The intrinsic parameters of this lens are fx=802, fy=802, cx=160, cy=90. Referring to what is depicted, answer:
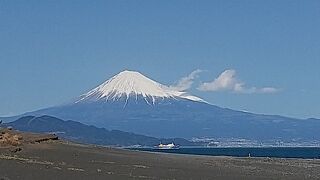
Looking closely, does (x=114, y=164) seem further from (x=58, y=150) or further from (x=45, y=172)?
(x=45, y=172)

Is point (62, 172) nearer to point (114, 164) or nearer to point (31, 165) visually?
point (31, 165)

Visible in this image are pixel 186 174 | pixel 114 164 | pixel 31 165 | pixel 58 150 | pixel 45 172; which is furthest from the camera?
pixel 58 150

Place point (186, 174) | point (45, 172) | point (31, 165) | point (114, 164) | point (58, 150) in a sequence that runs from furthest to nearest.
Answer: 1. point (58, 150)
2. point (114, 164)
3. point (186, 174)
4. point (31, 165)
5. point (45, 172)

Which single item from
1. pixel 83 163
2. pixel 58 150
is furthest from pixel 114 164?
pixel 58 150

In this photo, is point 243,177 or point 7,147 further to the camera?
point 7,147

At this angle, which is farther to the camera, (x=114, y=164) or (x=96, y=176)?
(x=114, y=164)

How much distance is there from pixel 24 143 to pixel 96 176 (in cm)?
965

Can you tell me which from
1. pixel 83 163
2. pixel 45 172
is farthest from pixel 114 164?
pixel 45 172

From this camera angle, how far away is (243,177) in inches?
1040

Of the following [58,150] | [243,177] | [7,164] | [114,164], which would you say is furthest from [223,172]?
[7,164]

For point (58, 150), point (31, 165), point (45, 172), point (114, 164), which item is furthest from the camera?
point (58, 150)

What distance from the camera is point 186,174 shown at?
25.4 m

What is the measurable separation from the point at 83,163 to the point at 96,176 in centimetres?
404

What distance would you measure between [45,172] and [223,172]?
27.3ft
